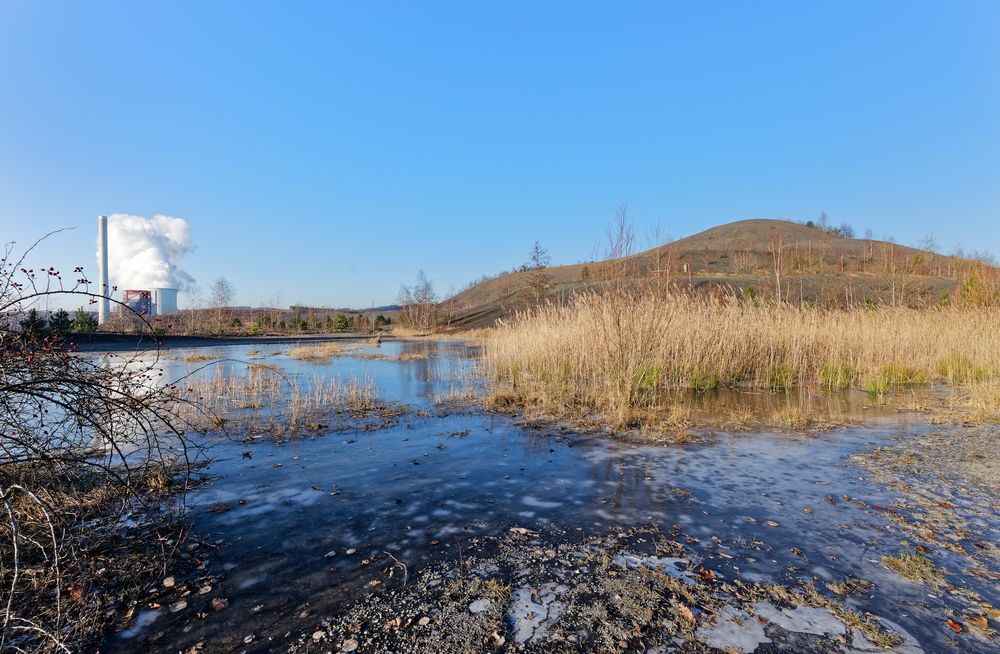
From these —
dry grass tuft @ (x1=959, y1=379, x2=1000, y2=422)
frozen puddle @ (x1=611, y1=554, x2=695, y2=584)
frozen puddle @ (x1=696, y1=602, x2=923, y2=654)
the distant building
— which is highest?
the distant building

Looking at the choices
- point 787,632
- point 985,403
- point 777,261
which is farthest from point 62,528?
point 777,261

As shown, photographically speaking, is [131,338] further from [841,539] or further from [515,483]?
[841,539]

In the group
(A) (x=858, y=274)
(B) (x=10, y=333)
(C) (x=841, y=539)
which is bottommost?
(C) (x=841, y=539)

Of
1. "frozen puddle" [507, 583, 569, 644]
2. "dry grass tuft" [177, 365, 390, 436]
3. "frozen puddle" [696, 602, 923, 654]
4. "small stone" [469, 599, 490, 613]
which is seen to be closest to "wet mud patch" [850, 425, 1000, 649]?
"frozen puddle" [696, 602, 923, 654]

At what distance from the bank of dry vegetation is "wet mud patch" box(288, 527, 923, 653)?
16.4 ft

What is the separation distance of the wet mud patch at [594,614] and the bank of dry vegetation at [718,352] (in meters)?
5.01

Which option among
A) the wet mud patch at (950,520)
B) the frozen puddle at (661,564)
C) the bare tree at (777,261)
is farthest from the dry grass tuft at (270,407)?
Answer: the bare tree at (777,261)

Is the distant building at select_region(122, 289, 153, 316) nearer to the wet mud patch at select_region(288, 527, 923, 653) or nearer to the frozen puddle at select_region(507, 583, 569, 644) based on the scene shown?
the wet mud patch at select_region(288, 527, 923, 653)

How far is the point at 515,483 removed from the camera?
4598 mm

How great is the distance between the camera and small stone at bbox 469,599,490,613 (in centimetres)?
248

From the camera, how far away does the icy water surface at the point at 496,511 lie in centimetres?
252

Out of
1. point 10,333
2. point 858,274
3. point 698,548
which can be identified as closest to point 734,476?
point 698,548

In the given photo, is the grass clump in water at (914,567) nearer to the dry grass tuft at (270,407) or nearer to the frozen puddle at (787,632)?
the frozen puddle at (787,632)

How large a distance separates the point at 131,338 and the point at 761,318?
→ 3032 centimetres
